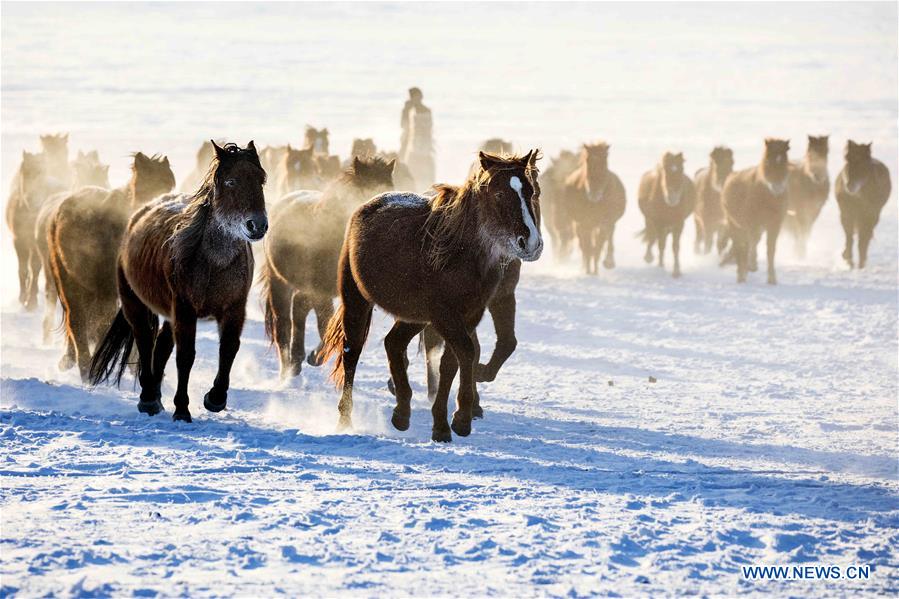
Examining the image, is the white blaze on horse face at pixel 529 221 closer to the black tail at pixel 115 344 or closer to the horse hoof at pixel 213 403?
the horse hoof at pixel 213 403

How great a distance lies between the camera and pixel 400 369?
8.83 metres

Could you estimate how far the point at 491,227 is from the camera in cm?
799

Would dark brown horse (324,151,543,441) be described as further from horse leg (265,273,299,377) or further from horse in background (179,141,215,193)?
horse in background (179,141,215,193)

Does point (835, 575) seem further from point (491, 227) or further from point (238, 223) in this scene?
point (238, 223)

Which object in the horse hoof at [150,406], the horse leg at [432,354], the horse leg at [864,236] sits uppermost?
the horse leg at [864,236]

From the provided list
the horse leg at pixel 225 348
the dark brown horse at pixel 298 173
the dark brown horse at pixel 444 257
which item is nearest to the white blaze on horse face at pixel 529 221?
the dark brown horse at pixel 444 257

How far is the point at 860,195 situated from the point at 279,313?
14.5 metres

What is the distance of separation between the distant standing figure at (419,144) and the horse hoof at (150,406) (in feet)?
57.2

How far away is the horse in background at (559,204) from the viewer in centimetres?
2436

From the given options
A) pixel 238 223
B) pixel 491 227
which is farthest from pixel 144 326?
pixel 491 227

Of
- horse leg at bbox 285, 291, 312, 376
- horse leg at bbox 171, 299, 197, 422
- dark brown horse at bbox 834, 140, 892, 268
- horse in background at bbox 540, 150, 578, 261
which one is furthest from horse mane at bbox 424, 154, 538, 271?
dark brown horse at bbox 834, 140, 892, 268

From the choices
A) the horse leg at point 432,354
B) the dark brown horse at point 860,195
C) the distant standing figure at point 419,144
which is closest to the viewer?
the horse leg at point 432,354

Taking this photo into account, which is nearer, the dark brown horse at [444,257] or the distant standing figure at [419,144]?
the dark brown horse at [444,257]

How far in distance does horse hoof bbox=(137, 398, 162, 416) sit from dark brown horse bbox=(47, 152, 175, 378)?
174 cm
